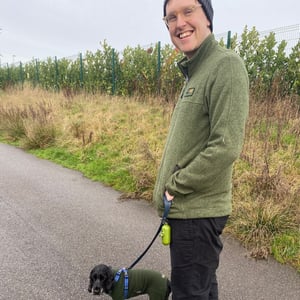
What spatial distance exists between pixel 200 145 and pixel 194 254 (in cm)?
57

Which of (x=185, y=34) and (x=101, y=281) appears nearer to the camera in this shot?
(x=185, y=34)

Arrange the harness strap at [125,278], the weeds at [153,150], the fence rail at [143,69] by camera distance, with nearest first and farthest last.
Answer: the harness strap at [125,278] < the weeds at [153,150] < the fence rail at [143,69]

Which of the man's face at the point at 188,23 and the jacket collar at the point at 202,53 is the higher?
the man's face at the point at 188,23

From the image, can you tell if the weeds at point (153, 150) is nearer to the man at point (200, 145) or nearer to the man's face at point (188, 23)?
the man at point (200, 145)

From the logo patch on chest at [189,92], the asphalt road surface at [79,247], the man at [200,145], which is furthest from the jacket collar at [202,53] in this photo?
the asphalt road surface at [79,247]

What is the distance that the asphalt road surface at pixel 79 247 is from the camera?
8.20 feet

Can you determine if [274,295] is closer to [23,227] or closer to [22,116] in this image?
[23,227]

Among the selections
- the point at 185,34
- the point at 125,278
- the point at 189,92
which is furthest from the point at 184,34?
the point at 125,278

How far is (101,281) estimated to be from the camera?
2209mm

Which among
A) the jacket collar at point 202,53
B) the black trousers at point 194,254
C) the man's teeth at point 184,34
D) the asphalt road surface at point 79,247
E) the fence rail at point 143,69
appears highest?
the fence rail at point 143,69

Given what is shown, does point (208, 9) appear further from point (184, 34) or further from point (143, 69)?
point (143, 69)

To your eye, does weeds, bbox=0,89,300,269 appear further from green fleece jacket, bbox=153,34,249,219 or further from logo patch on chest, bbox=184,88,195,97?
logo patch on chest, bbox=184,88,195,97

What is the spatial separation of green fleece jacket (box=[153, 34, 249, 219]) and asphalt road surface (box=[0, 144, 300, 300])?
1.41 meters

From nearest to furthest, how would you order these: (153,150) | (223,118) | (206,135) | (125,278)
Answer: (223,118) → (206,135) → (125,278) → (153,150)
